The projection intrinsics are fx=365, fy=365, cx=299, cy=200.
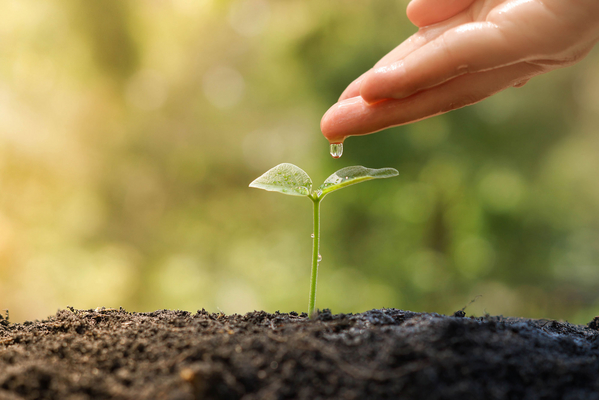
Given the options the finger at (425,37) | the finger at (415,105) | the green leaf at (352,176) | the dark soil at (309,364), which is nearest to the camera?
the dark soil at (309,364)

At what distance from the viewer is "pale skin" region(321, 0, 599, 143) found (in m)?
1.02

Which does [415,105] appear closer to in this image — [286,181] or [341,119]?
[341,119]

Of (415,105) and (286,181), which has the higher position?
(415,105)

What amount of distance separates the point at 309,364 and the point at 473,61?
92cm

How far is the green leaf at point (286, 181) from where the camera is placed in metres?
0.99

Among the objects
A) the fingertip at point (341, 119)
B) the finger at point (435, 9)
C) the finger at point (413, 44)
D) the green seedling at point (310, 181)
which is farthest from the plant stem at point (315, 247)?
the finger at point (435, 9)

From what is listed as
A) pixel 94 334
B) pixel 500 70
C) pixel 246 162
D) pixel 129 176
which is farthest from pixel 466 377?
pixel 129 176

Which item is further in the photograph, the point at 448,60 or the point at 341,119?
the point at 341,119

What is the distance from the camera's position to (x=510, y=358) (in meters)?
0.74

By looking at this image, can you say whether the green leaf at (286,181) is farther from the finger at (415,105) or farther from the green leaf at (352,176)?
the finger at (415,105)

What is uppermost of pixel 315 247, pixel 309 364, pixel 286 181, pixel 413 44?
pixel 413 44

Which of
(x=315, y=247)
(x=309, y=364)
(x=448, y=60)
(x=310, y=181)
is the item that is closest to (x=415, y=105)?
(x=448, y=60)

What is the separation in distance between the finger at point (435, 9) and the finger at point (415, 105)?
32 cm

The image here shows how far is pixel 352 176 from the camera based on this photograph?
100 centimetres
